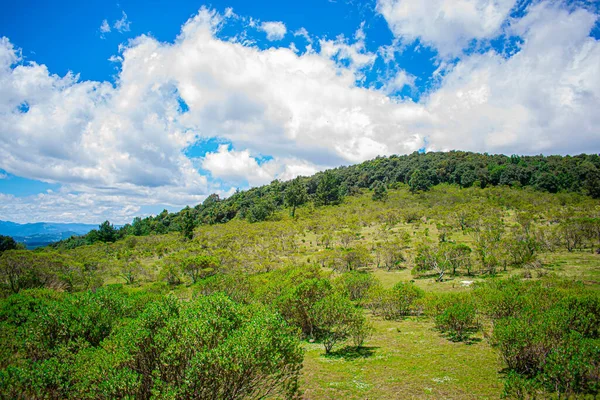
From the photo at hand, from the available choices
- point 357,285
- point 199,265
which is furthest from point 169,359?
point 199,265

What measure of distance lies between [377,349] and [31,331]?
738 inches

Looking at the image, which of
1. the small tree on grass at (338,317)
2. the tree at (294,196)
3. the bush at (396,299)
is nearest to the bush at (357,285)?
the bush at (396,299)

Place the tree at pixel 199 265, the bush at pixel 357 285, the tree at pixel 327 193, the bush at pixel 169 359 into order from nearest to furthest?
1. the bush at pixel 169 359
2. the bush at pixel 357 285
3. the tree at pixel 199 265
4. the tree at pixel 327 193

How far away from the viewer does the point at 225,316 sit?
11852 mm

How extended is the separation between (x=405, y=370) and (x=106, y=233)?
387ft

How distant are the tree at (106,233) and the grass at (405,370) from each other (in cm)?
10988

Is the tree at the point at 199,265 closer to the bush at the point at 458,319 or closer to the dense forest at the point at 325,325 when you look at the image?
the dense forest at the point at 325,325

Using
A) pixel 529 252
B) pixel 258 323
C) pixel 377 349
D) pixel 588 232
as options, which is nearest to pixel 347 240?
pixel 529 252

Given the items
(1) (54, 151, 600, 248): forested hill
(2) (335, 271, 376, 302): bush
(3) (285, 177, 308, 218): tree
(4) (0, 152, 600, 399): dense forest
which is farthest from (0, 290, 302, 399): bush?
(3) (285, 177, 308, 218): tree

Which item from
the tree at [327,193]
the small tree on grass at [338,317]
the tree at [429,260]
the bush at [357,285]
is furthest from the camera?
the tree at [327,193]

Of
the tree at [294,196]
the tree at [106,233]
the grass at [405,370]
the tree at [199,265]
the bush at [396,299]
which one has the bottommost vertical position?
the grass at [405,370]

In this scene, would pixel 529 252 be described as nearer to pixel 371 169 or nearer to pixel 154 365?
pixel 154 365

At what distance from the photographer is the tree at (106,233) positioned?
105 m

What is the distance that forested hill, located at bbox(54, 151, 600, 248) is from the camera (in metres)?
94.4
